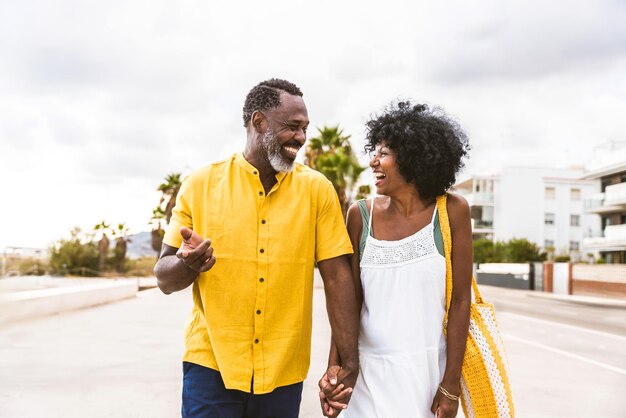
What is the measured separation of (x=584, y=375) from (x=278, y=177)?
22.3 feet

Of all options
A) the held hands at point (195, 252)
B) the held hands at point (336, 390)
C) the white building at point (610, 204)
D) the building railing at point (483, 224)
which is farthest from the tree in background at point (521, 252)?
the held hands at point (195, 252)

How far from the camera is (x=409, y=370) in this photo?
275 centimetres

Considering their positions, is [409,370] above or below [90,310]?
above

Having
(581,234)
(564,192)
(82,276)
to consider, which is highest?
(564,192)

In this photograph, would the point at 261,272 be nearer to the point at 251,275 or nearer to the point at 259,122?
the point at 251,275

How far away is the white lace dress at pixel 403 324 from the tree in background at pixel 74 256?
2082 inches

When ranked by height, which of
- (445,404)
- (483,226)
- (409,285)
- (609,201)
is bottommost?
(445,404)

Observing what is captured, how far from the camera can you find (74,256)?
5394 cm

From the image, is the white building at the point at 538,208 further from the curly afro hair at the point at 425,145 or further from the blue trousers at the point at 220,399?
the blue trousers at the point at 220,399

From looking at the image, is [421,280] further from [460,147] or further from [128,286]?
[128,286]

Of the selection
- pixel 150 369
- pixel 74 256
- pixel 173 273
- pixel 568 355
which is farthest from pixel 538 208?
pixel 173 273

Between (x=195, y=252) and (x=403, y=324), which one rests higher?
(x=195, y=252)

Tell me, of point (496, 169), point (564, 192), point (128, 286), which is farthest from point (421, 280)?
point (496, 169)

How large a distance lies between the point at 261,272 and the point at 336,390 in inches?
24.0
